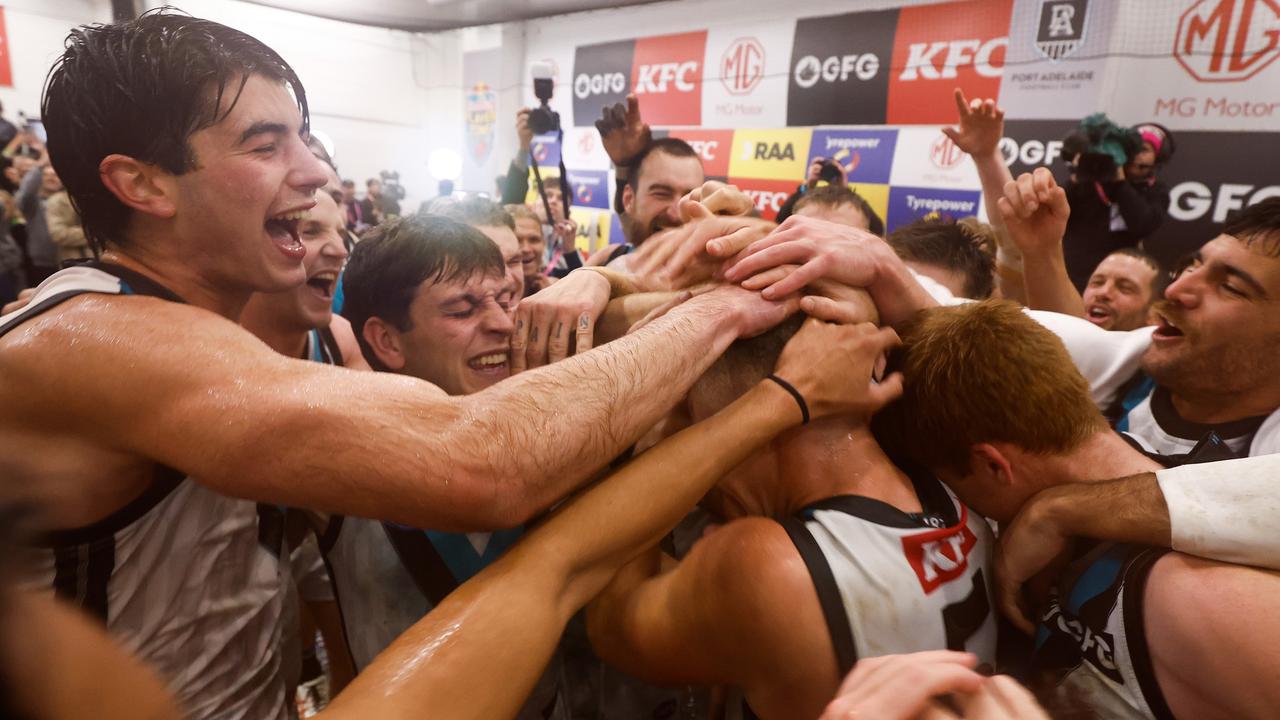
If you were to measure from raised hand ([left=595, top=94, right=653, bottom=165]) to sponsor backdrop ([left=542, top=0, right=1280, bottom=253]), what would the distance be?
10.7 feet

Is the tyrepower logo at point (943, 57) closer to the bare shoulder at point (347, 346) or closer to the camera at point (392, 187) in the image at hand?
the bare shoulder at point (347, 346)

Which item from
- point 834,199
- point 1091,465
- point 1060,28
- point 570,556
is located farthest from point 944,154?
point 570,556

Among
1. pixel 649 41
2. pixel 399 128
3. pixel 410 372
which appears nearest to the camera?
pixel 410 372

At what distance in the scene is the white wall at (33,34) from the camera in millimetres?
9016

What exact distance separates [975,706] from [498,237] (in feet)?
8.33

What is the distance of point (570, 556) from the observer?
1.18 metres

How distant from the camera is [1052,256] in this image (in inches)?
99.7

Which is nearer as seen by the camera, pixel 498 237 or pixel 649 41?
pixel 498 237

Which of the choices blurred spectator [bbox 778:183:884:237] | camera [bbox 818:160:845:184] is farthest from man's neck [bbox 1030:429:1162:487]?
camera [bbox 818:160:845:184]

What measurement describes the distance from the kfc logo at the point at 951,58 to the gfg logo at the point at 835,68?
37 cm

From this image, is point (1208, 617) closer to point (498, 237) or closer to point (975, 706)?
point (975, 706)

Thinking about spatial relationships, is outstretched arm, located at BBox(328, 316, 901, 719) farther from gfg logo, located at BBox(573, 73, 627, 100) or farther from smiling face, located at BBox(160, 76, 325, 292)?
gfg logo, located at BBox(573, 73, 627, 100)

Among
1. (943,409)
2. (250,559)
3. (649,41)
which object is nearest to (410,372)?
(250,559)

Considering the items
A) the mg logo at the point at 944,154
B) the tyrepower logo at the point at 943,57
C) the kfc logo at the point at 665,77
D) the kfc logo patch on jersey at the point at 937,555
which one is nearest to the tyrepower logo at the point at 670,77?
the kfc logo at the point at 665,77
